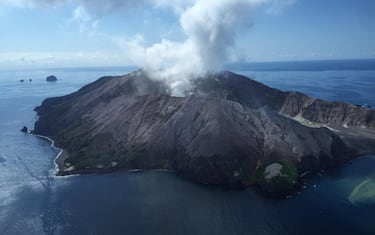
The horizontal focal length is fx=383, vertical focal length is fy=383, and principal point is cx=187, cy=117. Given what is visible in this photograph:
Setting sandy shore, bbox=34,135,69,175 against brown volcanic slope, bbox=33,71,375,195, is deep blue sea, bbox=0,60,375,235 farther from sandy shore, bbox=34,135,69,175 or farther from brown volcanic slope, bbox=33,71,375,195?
brown volcanic slope, bbox=33,71,375,195

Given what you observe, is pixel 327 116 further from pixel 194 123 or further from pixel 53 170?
pixel 53 170

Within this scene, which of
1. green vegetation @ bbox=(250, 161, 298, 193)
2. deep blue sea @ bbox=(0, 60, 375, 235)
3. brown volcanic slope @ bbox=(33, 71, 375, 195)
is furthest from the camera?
brown volcanic slope @ bbox=(33, 71, 375, 195)

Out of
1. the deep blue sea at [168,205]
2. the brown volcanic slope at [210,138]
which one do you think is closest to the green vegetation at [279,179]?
the brown volcanic slope at [210,138]

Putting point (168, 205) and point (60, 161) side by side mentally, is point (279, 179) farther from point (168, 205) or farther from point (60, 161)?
point (60, 161)

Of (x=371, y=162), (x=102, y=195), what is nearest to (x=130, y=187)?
(x=102, y=195)

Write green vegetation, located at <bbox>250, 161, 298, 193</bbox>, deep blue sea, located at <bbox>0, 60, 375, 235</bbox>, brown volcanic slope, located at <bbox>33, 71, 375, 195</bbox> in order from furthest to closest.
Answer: brown volcanic slope, located at <bbox>33, 71, 375, 195</bbox> → green vegetation, located at <bbox>250, 161, 298, 193</bbox> → deep blue sea, located at <bbox>0, 60, 375, 235</bbox>

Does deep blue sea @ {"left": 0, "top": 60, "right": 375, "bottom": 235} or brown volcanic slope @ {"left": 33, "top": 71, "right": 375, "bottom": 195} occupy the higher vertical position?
brown volcanic slope @ {"left": 33, "top": 71, "right": 375, "bottom": 195}

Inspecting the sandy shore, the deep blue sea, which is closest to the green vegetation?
Answer: the deep blue sea

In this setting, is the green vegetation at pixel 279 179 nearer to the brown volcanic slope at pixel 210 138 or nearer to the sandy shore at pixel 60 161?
the brown volcanic slope at pixel 210 138
